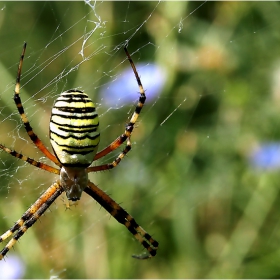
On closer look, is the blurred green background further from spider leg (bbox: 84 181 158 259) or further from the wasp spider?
the wasp spider

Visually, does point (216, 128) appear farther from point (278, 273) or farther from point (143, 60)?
point (278, 273)

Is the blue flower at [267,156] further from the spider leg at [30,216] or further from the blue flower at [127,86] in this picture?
the spider leg at [30,216]

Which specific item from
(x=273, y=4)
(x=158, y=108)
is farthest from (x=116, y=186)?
(x=273, y=4)

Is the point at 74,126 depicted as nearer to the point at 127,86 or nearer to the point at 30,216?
the point at 30,216

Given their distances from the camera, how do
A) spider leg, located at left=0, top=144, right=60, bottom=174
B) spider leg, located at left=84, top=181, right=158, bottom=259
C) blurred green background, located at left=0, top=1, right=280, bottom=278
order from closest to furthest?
1. spider leg, located at left=0, top=144, right=60, bottom=174
2. spider leg, located at left=84, top=181, right=158, bottom=259
3. blurred green background, located at left=0, top=1, right=280, bottom=278

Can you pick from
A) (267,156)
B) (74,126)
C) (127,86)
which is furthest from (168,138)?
(74,126)

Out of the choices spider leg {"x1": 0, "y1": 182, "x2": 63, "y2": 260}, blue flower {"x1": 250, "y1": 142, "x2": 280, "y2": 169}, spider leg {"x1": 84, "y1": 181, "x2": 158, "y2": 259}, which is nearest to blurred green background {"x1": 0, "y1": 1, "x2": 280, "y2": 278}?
blue flower {"x1": 250, "y1": 142, "x2": 280, "y2": 169}
